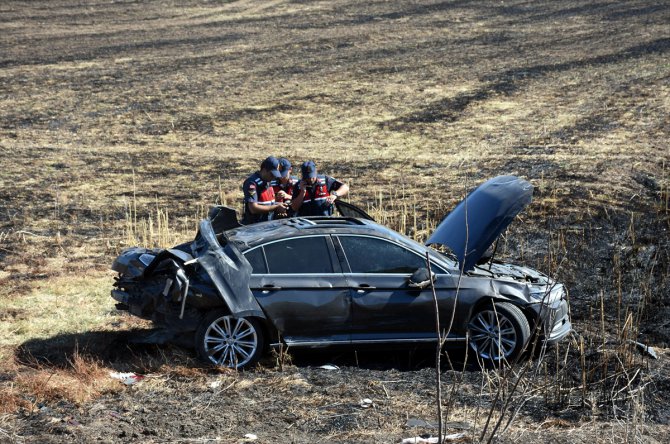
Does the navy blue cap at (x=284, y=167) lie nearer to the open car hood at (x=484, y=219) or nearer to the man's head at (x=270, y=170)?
the man's head at (x=270, y=170)

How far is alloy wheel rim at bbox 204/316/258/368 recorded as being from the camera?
10.1m

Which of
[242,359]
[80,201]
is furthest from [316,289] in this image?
[80,201]

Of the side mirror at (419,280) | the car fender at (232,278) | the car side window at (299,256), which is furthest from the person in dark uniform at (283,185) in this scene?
the side mirror at (419,280)

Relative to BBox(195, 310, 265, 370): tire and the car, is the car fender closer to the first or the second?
the car

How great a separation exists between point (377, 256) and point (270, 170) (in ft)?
8.71

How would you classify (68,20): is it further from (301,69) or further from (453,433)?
(453,433)

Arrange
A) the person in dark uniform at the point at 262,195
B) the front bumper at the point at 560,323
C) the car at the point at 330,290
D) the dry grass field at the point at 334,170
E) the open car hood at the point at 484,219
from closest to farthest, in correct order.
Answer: the dry grass field at the point at 334,170 < the car at the point at 330,290 < the open car hood at the point at 484,219 < the front bumper at the point at 560,323 < the person in dark uniform at the point at 262,195

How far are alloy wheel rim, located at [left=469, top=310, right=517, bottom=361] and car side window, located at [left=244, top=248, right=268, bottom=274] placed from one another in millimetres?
2249

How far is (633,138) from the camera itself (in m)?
23.3

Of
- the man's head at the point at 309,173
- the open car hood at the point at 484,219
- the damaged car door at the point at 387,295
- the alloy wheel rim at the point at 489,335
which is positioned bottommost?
the alloy wheel rim at the point at 489,335

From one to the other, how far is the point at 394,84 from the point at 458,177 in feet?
34.1

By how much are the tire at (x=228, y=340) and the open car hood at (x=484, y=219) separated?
7.05ft

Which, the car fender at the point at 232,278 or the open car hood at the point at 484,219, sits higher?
the open car hood at the point at 484,219

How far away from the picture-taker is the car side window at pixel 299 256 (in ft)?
33.9
